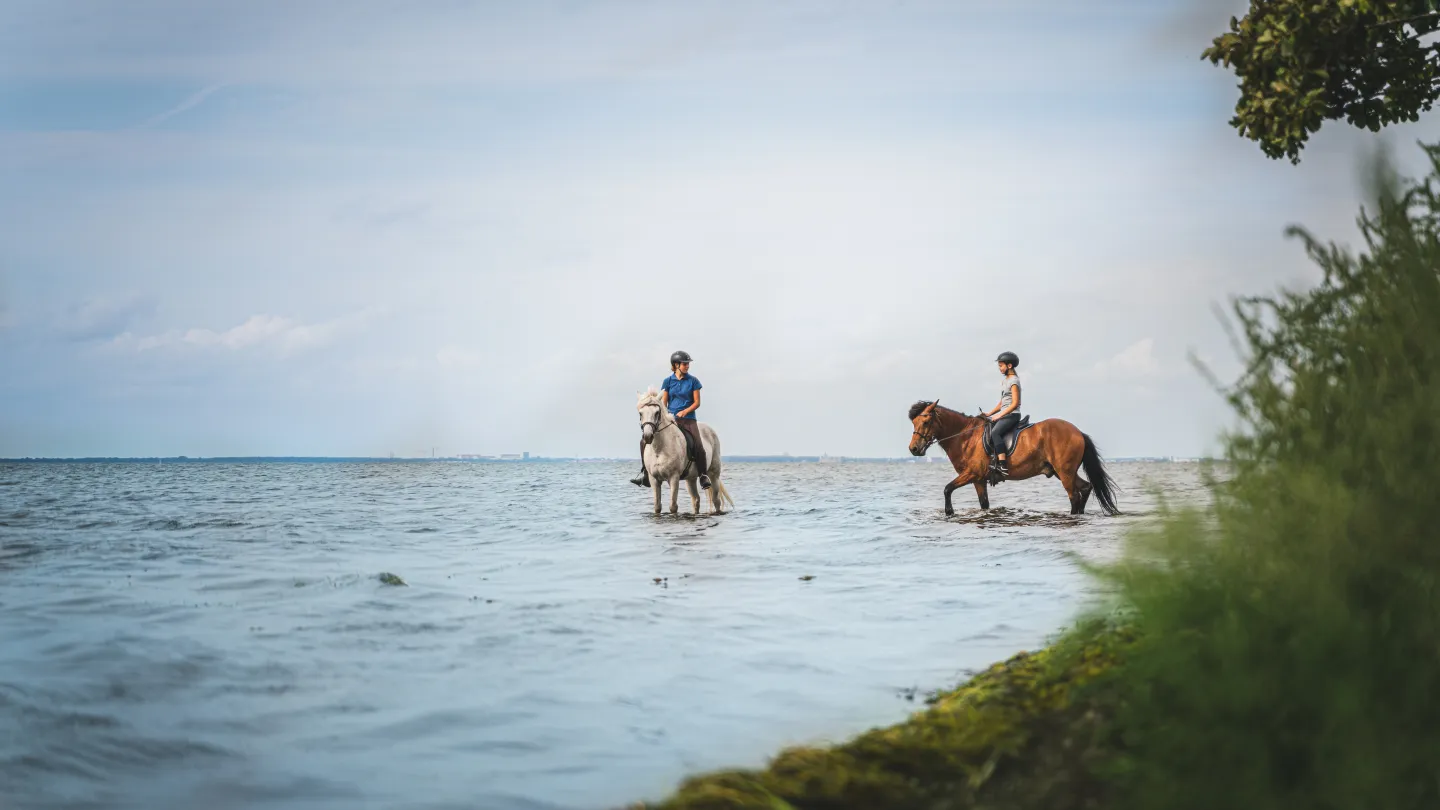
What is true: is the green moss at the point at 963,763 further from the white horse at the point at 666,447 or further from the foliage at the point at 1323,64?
the white horse at the point at 666,447

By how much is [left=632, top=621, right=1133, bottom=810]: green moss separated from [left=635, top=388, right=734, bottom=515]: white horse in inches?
610

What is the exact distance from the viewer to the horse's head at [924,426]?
21281 mm

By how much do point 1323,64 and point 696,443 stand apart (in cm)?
1406

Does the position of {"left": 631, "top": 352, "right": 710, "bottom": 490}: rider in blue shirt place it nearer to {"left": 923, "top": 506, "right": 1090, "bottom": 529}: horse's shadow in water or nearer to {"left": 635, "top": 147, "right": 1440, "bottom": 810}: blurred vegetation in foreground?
{"left": 923, "top": 506, "right": 1090, "bottom": 529}: horse's shadow in water

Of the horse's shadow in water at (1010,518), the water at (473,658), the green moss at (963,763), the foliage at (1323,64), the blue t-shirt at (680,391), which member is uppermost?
the foliage at (1323,64)

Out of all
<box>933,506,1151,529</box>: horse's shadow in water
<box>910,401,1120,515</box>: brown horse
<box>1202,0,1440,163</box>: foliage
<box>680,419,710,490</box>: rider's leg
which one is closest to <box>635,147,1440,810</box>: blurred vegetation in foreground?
<box>1202,0,1440,163</box>: foliage

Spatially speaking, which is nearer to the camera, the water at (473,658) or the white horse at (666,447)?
the water at (473,658)

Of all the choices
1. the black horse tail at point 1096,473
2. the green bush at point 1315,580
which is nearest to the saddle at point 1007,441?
the black horse tail at point 1096,473

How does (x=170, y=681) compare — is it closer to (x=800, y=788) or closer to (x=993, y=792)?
(x=800, y=788)

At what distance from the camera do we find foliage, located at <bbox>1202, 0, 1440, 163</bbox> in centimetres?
889

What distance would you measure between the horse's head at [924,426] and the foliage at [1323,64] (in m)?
11.9

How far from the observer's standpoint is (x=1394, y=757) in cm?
357

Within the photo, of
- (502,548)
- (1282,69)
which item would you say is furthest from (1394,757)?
(502,548)

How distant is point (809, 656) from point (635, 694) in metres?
1.58
